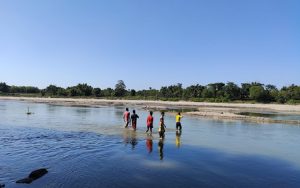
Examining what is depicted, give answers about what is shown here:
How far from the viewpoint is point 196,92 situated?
491 ft

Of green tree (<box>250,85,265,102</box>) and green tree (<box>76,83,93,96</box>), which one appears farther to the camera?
green tree (<box>76,83,93,96</box>)

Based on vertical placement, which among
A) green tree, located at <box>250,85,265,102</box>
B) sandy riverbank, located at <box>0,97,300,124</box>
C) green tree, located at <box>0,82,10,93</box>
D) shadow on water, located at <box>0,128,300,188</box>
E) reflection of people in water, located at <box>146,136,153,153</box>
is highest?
green tree, located at <box>0,82,10,93</box>

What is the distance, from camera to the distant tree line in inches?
4897

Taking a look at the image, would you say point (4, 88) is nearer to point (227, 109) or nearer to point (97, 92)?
point (97, 92)

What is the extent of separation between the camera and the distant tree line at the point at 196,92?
4897 inches

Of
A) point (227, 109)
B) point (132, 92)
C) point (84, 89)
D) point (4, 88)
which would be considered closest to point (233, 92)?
point (132, 92)

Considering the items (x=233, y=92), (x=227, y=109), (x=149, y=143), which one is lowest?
(x=149, y=143)

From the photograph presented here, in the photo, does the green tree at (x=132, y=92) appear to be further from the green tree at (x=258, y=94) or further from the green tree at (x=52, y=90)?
the green tree at (x=258, y=94)

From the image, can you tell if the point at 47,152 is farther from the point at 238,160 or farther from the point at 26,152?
the point at 238,160

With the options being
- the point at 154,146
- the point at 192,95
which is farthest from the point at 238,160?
the point at 192,95

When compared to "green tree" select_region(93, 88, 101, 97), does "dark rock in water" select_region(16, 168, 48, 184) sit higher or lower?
lower

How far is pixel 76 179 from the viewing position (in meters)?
14.3

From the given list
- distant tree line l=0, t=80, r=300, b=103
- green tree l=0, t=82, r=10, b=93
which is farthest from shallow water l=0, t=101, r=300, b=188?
green tree l=0, t=82, r=10, b=93

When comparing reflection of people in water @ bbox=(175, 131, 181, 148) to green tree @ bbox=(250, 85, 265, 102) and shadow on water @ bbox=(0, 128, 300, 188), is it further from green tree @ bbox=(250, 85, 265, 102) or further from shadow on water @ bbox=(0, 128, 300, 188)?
green tree @ bbox=(250, 85, 265, 102)
